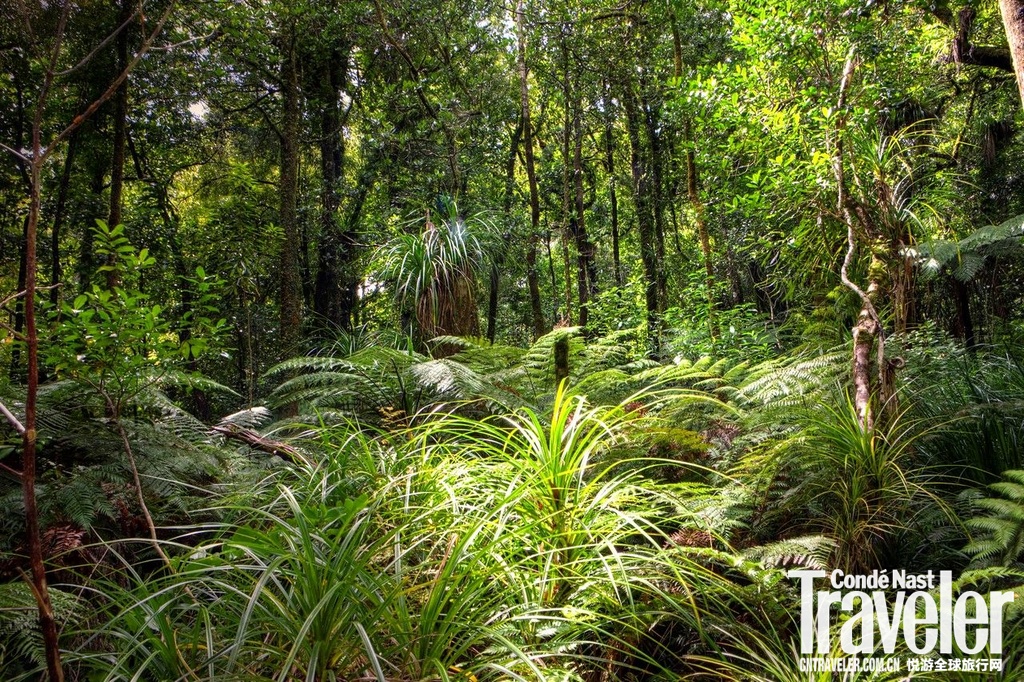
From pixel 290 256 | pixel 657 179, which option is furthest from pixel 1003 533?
pixel 657 179

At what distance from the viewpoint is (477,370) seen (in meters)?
4.23

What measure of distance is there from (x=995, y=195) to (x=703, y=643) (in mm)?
10938

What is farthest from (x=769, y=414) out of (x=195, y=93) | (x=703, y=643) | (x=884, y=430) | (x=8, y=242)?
(x=195, y=93)

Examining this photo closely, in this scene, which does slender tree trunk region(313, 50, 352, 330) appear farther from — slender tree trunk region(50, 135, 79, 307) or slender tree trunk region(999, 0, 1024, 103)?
slender tree trunk region(999, 0, 1024, 103)

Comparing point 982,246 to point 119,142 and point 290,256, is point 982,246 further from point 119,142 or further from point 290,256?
point 119,142

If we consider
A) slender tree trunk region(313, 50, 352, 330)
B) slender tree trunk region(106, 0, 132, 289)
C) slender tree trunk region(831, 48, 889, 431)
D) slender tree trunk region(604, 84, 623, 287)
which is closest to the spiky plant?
slender tree trunk region(106, 0, 132, 289)

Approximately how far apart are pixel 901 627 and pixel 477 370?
291cm

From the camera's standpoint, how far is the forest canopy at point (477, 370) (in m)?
1.59

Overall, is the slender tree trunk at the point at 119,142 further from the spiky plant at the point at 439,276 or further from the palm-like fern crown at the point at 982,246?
the palm-like fern crown at the point at 982,246

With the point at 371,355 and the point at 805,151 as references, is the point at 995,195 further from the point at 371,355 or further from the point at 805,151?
the point at 371,355

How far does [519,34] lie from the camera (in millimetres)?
7375

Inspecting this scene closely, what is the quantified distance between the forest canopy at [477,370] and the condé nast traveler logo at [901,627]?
0.04 m

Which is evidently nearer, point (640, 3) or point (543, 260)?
point (640, 3)

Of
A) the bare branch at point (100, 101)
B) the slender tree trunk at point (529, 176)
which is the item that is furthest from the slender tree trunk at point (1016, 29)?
the slender tree trunk at point (529, 176)
